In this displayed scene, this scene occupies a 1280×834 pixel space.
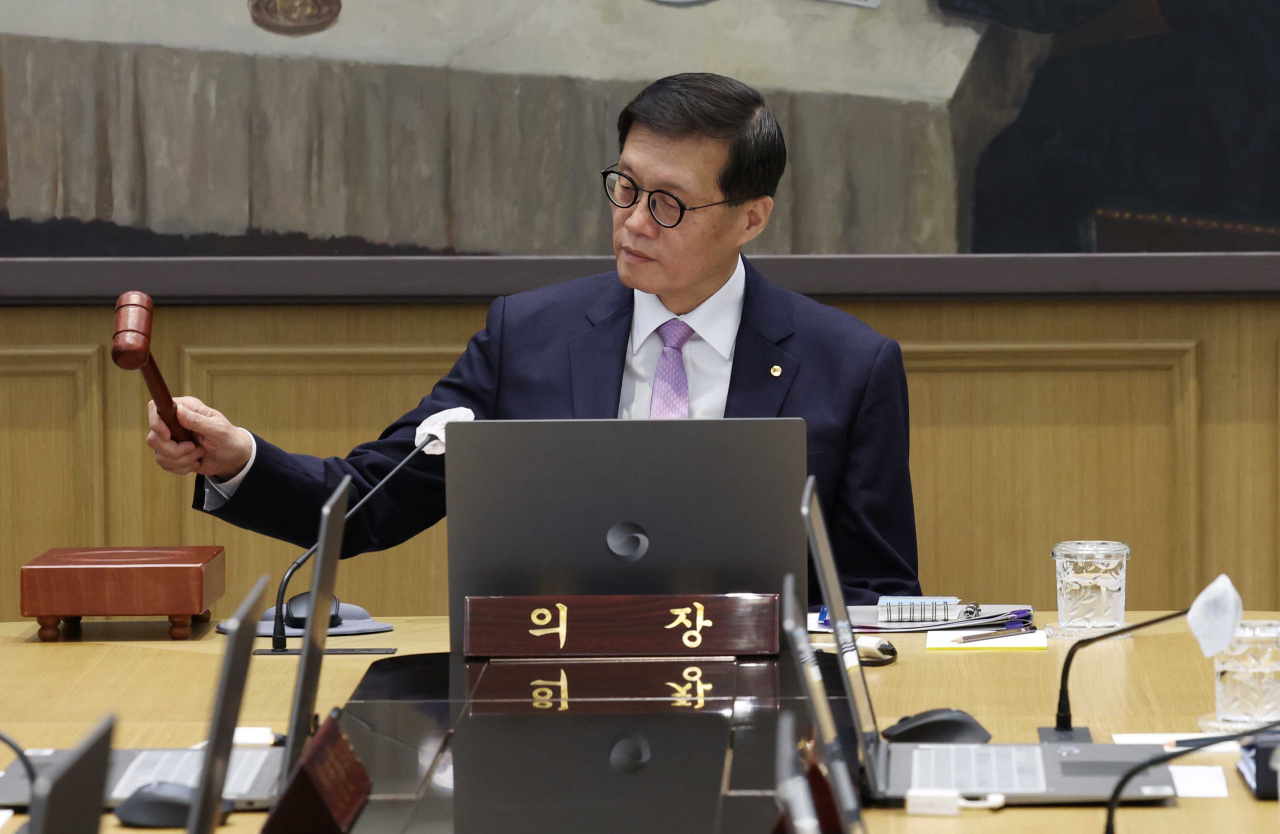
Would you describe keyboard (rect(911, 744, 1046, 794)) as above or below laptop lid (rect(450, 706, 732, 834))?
below

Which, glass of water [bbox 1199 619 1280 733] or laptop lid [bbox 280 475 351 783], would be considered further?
glass of water [bbox 1199 619 1280 733]

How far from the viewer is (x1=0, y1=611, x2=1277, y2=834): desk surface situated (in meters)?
1.01

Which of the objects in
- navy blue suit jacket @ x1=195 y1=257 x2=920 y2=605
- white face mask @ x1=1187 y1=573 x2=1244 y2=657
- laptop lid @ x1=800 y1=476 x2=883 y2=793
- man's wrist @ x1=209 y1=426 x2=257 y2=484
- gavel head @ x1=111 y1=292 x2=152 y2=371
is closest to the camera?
laptop lid @ x1=800 y1=476 x2=883 y2=793

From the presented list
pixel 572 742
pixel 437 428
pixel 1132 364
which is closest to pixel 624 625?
pixel 572 742

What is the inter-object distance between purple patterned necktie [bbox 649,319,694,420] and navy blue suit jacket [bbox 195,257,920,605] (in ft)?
0.20

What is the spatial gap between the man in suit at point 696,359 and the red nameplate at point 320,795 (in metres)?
0.96

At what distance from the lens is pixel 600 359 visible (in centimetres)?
208

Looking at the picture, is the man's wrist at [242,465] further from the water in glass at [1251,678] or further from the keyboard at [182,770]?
the water in glass at [1251,678]

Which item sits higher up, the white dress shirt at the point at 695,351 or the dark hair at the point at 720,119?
the dark hair at the point at 720,119

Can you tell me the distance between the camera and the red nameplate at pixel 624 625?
1.33 m

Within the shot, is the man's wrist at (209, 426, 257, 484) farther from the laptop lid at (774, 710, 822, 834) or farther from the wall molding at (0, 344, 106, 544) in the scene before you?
the laptop lid at (774, 710, 822, 834)

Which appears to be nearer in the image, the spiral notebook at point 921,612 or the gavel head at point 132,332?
the gavel head at point 132,332

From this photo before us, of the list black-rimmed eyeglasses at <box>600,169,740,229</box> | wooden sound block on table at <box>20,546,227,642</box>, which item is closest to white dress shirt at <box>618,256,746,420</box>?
black-rimmed eyeglasses at <box>600,169,740,229</box>

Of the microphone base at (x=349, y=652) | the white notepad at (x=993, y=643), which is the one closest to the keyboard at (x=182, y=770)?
the microphone base at (x=349, y=652)
